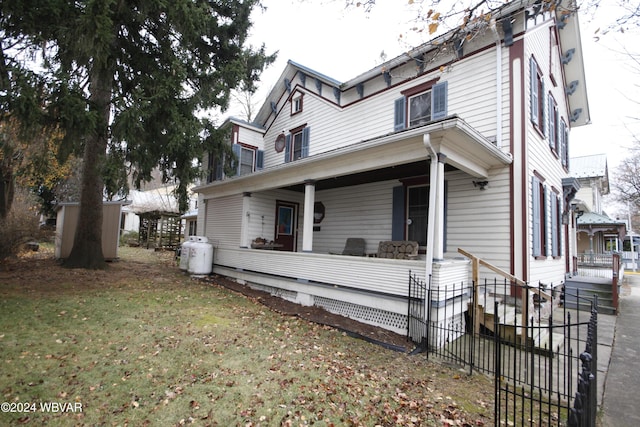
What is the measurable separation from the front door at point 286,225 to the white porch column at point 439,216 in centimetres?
663

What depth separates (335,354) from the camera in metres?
5.15

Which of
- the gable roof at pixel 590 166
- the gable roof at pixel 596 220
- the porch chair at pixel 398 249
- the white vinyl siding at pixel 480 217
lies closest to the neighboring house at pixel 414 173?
the white vinyl siding at pixel 480 217

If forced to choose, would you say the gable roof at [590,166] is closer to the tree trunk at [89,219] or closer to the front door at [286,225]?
the front door at [286,225]

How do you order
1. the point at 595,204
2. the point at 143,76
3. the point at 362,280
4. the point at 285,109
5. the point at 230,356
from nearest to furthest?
1. the point at 230,356
2. the point at 362,280
3. the point at 143,76
4. the point at 285,109
5. the point at 595,204

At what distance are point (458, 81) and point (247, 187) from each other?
274 inches

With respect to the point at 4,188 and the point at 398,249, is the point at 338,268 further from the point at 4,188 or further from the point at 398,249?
the point at 4,188

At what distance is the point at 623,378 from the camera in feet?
15.5

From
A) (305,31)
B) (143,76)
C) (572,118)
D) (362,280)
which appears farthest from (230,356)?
(572,118)

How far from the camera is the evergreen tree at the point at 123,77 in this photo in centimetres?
659

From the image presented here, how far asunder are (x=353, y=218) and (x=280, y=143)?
473 centimetres

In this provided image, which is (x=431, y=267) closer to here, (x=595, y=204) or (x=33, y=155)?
(x=33, y=155)

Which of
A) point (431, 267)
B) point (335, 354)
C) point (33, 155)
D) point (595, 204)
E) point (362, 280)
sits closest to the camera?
point (335, 354)

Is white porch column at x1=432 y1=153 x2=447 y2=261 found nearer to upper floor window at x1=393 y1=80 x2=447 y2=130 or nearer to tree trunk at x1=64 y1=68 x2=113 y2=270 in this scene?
upper floor window at x1=393 y1=80 x2=447 y2=130

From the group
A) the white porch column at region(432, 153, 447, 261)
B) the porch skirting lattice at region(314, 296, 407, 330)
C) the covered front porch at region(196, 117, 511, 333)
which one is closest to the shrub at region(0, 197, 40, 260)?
the covered front porch at region(196, 117, 511, 333)
